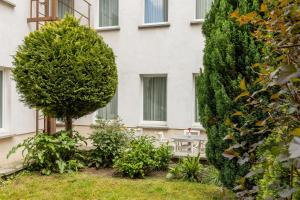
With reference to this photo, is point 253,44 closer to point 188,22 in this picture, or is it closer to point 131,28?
point 188,22

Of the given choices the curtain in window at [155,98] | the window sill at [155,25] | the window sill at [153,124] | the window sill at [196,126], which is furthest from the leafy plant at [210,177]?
the window sill at [155,25]

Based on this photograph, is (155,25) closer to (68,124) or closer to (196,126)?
(196,126)

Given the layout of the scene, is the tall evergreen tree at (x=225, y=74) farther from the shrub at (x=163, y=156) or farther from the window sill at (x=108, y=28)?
the window sill at (x=108, y=28)

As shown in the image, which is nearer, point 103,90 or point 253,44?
point 253,44

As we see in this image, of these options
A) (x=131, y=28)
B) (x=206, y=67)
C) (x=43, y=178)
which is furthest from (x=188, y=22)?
(x=43, y=178)

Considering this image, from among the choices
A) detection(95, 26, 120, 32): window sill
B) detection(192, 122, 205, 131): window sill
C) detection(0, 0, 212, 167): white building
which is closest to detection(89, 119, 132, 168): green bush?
detection(0, 0, 212, 167): white building

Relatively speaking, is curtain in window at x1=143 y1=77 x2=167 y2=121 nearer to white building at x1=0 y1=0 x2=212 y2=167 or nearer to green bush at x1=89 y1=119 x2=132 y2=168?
white building at x1=0 y1=0 x2=212 y2=167

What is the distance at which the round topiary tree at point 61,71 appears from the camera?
6.93 metres

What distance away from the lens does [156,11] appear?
1055cm

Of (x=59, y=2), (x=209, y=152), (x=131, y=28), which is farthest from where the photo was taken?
(x=59, y=2)

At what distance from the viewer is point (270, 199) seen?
1675 mm

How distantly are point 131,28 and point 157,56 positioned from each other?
142 centimetres

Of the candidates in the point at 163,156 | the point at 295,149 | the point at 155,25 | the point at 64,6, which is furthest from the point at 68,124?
the point at 295,149

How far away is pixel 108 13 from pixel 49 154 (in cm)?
611
